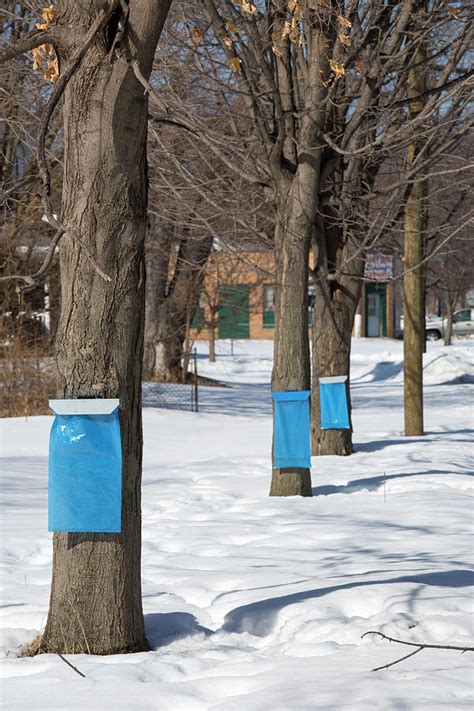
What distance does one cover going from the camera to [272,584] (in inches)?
232

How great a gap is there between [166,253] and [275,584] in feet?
54.9

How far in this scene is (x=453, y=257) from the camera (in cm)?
3722

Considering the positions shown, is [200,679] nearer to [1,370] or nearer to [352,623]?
Result: [352,623]

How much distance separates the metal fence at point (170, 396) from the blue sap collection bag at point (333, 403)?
750 centimetres

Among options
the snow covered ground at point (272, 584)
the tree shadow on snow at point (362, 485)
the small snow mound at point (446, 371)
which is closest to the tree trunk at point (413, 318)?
the snow covered ground at point (272, 584)

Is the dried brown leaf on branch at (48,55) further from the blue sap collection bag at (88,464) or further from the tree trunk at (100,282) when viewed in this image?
the blue sap collection bag at (88,464)

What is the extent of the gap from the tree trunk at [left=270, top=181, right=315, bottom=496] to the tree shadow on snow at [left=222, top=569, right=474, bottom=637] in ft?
11.3

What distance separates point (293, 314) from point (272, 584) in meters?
3.87

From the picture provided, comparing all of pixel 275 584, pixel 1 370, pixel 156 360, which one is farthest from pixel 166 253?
pixel 275 584

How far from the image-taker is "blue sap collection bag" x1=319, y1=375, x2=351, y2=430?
1177 centimetres

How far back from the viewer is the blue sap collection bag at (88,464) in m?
4.56

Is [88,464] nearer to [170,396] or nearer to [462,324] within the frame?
[170,396]

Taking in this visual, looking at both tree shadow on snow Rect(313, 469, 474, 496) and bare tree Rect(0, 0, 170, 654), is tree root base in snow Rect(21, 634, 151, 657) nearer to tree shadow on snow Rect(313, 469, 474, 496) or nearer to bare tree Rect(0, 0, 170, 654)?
bare tree Rect(0, 0, 170, 654)

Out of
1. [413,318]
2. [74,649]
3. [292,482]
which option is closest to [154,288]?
[413,318]
